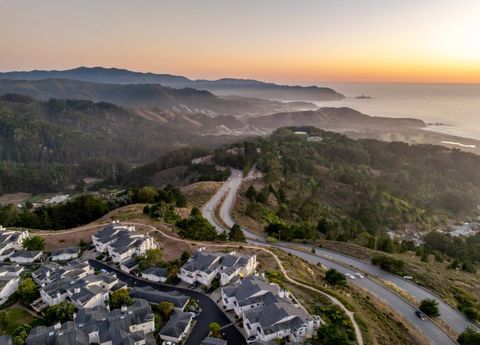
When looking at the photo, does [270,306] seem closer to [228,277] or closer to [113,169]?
[228,277]

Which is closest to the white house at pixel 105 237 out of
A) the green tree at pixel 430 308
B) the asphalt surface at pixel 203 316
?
the asphalt surface at pixel 203 316

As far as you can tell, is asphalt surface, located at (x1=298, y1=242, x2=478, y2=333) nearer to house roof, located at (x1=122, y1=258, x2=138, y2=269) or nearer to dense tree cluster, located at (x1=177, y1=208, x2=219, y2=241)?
dense tree cluster, located at (x1=177, y1=208, x2=219, y2=241)

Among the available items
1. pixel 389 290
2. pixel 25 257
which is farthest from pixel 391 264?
pixel 25 257

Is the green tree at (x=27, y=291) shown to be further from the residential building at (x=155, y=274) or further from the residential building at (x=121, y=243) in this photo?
A: the residential building at (x=155, y=274)

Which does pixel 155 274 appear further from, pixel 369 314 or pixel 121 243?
pixel 369 314

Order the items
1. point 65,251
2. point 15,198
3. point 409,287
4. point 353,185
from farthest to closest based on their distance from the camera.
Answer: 1. point 15,198
2. point 353,185
3. point 409,287
4. point 65,251

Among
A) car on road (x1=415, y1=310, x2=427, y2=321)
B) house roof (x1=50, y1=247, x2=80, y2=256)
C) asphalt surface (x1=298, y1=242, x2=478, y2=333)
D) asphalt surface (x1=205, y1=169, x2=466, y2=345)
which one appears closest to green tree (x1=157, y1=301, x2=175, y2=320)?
house roof (x1=50, y1=247, x2=80, y2=256)

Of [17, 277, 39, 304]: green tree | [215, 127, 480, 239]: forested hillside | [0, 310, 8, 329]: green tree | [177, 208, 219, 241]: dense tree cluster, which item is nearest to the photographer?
[0, 310, 8, 329]: green tree
